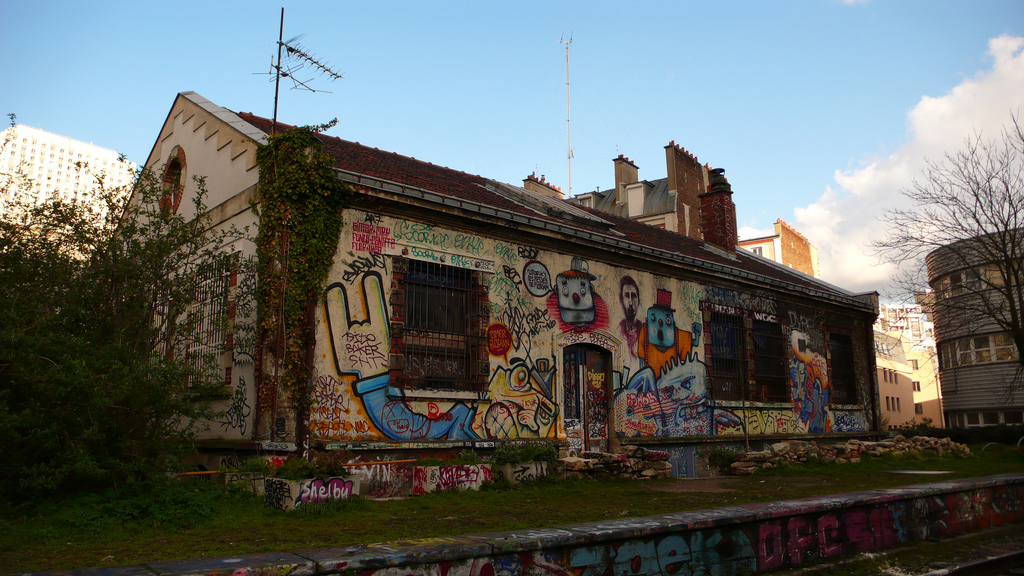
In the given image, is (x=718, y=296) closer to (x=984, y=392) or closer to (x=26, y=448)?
(x=26, y=448)

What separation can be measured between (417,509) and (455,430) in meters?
2.89

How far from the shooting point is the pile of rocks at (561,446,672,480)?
11359 millimetres

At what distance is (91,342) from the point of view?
754 cm

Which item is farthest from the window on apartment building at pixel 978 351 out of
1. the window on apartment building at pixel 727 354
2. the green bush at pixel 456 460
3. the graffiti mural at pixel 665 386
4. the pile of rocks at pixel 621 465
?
the green bush at pixel 456 460

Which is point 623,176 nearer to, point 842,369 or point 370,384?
point 842,369

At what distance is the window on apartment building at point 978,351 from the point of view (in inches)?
1169

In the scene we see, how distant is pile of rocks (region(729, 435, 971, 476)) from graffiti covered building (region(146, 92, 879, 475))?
1.29m

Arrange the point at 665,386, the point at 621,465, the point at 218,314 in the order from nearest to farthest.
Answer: the point at 218,314, the point at 621,465, the point at 665,386

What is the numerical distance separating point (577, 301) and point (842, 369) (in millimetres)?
10784

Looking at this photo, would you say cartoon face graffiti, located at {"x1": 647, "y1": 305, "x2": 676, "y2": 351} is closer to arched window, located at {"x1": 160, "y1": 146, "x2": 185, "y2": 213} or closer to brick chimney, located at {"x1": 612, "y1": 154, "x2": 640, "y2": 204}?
arched window, located at {"x1": 160, "y1": 146, "x2": 185, "y2": 213}

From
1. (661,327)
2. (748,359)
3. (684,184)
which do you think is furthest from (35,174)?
(684,184)

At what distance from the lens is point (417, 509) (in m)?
8.05

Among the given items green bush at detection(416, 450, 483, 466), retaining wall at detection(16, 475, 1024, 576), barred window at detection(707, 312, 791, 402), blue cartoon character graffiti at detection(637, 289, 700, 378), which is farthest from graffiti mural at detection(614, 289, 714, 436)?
retaining wall at detection(16, 475, 1024, 576)

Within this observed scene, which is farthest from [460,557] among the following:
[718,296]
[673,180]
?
[673,180]
